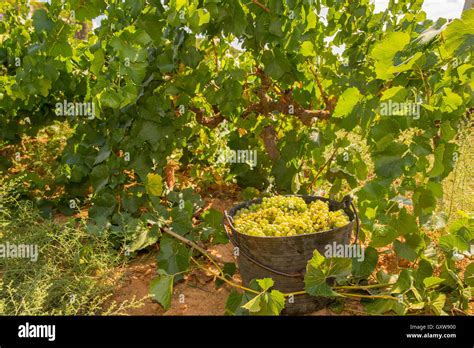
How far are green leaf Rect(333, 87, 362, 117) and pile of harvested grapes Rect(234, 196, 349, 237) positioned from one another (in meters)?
0.55

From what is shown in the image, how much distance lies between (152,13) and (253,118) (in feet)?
3.77

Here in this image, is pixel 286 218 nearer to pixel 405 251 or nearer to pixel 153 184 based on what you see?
pixel 405 251

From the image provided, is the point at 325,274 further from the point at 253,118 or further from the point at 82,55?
the point at 82,55

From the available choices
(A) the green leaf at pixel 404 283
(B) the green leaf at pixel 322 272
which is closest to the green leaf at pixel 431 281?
(A) the green leaf at pixel 404 283

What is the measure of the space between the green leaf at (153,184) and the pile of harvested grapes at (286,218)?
551mm

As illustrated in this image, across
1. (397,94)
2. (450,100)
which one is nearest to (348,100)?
(397,94)

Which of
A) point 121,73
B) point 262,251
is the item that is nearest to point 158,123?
point 121,73

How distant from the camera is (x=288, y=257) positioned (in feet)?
7.76

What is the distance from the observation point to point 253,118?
3.54 meters

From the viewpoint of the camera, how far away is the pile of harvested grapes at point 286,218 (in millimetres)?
2412

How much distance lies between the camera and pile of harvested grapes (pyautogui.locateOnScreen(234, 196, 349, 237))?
2.41m

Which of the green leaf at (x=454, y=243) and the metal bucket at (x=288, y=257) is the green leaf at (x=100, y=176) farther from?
the green leaf at (x=454, y=243)

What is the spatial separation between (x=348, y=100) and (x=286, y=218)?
68 cm

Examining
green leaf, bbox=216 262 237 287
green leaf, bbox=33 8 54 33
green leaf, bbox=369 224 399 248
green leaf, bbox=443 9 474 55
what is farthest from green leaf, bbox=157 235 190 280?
green leaf, bbox=443 9 474 55
